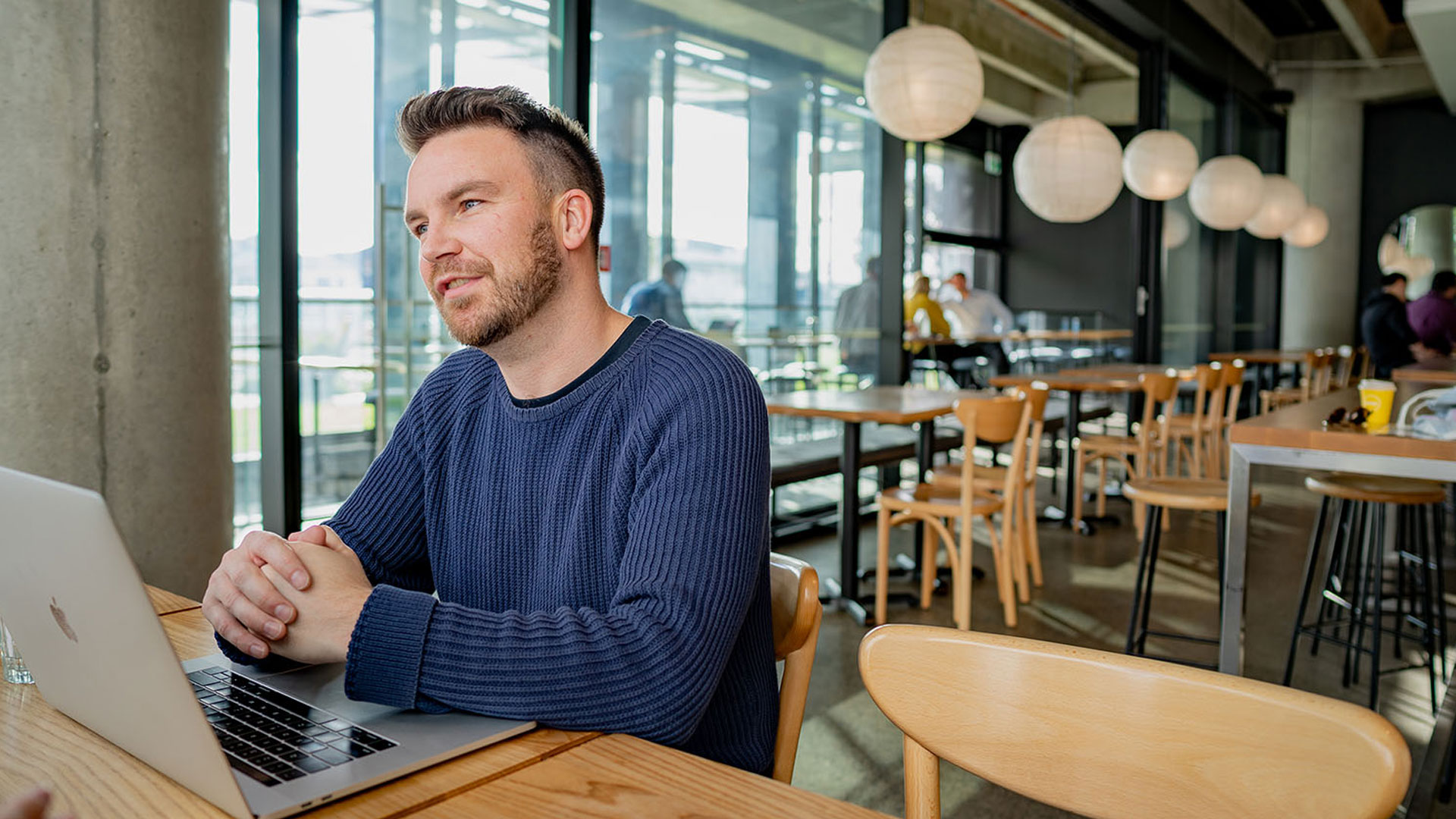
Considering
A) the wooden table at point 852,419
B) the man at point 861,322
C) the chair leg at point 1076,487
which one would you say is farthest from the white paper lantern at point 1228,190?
the wooden table at point 852,419

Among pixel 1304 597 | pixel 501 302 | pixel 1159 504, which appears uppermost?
pixel 501 302

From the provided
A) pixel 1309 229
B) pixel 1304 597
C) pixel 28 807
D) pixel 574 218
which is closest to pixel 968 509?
pixel 1304 597

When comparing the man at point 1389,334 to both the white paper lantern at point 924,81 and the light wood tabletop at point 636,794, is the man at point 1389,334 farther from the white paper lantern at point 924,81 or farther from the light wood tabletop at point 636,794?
the light wood tabletop at point 636,794

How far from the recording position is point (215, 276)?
262 cm

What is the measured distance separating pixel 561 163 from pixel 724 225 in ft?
12.4

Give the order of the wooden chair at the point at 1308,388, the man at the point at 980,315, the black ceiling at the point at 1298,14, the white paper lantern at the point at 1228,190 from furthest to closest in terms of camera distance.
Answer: the black ceiling at the point at 1298,14 < the man at the point at 980,315 < the wooden chair at the point at 1308,388 < the white paper lantern at the point at 1228,190

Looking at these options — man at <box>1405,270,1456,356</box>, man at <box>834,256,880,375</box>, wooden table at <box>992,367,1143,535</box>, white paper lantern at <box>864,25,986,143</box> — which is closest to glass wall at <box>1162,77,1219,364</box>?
man at <box>1405,270,1456,356</box>

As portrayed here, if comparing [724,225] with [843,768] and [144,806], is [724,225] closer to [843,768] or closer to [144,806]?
[843,768]

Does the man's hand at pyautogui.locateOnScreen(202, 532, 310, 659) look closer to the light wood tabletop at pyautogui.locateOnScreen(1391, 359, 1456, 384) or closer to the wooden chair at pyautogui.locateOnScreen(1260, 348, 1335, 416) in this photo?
the light wood tabletop at pyautogui.locateOnScreen(1391, 359, 1456, 384)

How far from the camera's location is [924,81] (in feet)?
13.8

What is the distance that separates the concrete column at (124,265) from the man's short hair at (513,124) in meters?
1.45

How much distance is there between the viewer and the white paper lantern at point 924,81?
4.20 m

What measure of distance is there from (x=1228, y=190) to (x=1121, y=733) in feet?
24.3

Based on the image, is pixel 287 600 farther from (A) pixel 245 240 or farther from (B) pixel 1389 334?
(B) pixel 1389 334
